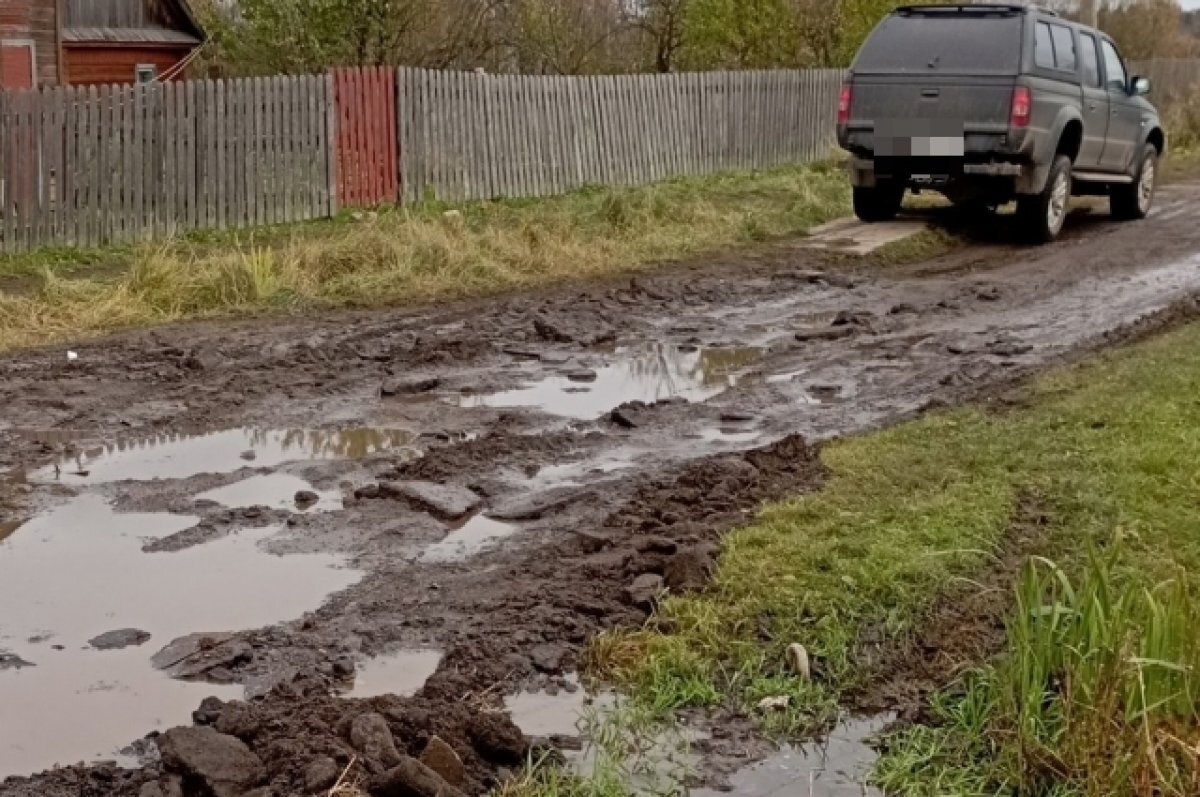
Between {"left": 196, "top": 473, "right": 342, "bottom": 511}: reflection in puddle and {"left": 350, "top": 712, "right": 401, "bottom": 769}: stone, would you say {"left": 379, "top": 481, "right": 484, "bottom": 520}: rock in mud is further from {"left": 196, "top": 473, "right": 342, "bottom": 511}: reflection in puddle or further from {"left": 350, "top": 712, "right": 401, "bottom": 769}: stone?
{"left": 350, "top": 712, "right": 401, "bottom": 769}: stone

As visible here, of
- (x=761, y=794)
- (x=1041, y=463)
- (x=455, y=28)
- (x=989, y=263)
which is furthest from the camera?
(x=455, y=28)

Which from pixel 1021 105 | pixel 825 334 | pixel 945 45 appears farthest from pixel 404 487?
pixel 945 45

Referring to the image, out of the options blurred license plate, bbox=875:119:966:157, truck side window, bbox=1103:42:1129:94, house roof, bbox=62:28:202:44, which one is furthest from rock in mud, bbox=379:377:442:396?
house roof, bbox=62:28:202:44

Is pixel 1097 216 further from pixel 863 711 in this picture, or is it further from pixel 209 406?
pixel 863 711

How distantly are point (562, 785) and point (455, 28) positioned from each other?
21272 millimetres

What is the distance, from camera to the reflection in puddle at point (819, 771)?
391 centimetres

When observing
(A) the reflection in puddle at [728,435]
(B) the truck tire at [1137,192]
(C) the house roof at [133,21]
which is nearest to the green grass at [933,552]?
(A) the reflection in puddle at [728,435]

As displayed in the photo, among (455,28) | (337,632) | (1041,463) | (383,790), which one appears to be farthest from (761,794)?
(455,28)

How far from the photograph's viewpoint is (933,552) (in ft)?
17.0

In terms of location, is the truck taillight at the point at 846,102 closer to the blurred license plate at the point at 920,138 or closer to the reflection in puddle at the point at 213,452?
the blurred license plate at the point at 920,138

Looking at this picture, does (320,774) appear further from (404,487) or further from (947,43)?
(947,43)

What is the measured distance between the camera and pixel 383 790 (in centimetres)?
361

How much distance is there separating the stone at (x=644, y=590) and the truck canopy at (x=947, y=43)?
365 inches

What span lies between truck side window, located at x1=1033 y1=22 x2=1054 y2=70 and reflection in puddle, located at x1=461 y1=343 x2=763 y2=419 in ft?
18.7
